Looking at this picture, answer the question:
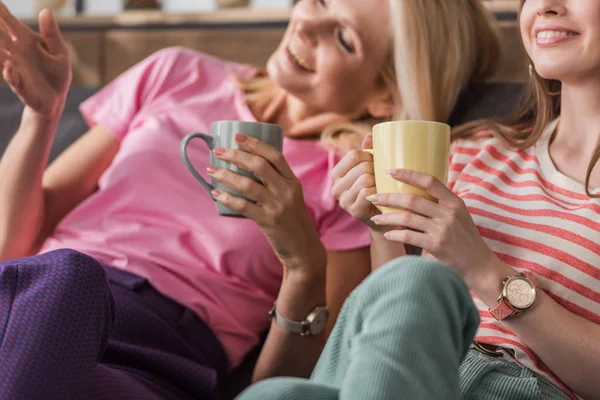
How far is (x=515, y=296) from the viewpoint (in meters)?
0.91

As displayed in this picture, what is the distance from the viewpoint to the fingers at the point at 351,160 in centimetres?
98

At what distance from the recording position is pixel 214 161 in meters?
1.06

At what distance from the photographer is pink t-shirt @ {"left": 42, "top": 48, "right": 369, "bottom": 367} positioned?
4.16ft

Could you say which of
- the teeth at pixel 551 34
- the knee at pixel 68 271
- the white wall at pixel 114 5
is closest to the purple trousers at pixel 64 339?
the knee at pixel 68 271

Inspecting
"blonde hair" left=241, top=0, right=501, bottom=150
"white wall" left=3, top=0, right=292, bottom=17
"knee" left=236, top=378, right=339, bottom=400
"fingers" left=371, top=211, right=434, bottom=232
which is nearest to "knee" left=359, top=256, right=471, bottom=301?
"knee" left=236, top=378, right=339, bottom=400

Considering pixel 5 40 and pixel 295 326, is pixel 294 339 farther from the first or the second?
pixel 5 40

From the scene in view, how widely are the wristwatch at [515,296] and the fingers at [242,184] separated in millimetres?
356

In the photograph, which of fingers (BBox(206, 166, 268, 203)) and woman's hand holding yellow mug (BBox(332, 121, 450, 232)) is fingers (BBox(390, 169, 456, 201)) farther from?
fingers (BBox(206, 166, 268, 203))

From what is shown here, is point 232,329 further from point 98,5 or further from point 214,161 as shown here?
point 98,5

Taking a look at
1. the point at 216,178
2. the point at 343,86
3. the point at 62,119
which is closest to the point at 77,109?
the point at 62,119

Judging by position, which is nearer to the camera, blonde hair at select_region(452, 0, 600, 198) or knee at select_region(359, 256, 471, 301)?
knee at select_region(359, 256, 471, 301)

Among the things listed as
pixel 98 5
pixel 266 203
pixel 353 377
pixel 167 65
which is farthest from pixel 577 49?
pixel 98 5

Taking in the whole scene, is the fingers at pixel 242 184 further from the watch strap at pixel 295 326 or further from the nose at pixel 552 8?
the nose at pixel 552 8

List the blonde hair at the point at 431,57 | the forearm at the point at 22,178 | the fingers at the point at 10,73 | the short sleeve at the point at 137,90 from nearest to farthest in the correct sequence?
the fingers at the point at 10,73 → the forearm at the point at 22,178 → the blonde hair at the point at 431,57 → the short sleeve at the point at 137,90
